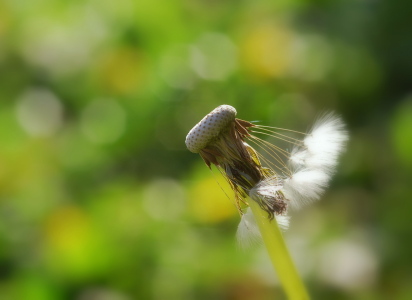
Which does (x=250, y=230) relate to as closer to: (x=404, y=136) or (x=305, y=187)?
(x=305, y=187)

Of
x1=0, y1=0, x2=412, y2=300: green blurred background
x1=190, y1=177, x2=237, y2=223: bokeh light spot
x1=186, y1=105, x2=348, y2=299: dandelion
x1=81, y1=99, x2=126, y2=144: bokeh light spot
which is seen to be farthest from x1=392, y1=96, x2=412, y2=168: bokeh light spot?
x1=186, y1=105, x2=348, y2=299: dandelion

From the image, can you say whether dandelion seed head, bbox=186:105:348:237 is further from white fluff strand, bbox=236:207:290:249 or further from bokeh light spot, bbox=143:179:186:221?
bokeh light spot, bbox=143:179:186:221

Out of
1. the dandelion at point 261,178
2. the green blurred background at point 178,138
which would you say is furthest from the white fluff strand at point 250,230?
the green blurred background at point 178,138

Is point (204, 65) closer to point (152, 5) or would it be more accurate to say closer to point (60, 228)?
point (152, 5)

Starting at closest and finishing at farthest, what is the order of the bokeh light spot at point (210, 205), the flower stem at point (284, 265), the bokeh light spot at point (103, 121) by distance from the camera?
1. the flower stem at point (284, 265)
2. the bokeh light spot at point (210, 205)
3. the bokeh light spot at point (103, 121)

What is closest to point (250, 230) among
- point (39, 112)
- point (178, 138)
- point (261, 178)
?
point (261, 178)

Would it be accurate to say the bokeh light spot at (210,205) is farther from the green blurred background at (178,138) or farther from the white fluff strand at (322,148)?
the white fluff strand at (322,148)
